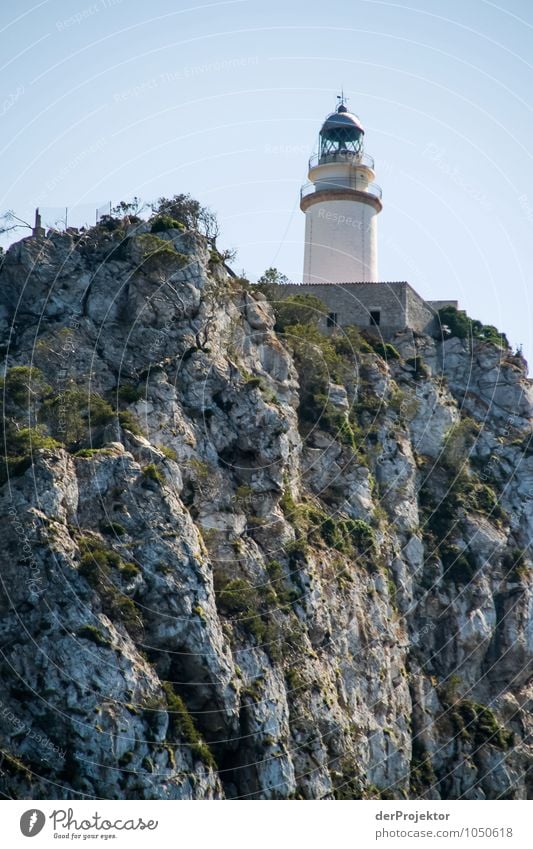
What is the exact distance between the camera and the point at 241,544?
7019cm

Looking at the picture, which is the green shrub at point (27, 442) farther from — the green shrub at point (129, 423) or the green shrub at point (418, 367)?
the green shrub at point (418, 367)

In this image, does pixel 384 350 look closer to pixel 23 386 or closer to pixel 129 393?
pixel 129 393

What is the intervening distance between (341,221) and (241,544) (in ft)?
103

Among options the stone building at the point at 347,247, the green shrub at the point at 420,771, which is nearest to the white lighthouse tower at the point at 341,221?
the stone building at the point at 347,247

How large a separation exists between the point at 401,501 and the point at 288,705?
1739cm

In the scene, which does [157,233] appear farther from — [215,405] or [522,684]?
[522,684]

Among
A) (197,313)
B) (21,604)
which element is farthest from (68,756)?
(197,313)

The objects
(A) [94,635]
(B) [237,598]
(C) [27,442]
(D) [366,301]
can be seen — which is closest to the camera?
(A) [94,635]

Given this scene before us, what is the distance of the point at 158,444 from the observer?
70750 millimetres

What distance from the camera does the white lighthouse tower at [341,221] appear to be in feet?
311

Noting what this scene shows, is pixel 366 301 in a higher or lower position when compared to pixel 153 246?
higher

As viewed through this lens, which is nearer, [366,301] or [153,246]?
[153,246]

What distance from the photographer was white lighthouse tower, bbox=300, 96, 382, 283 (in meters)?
94.9

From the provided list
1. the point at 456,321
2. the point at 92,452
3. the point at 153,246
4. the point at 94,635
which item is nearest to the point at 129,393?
the point at 92,452
